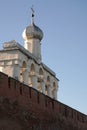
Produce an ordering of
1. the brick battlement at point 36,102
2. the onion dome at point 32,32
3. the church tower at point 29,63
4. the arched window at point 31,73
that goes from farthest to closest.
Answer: the onion dome at point 32,32 → the arched window at point 31,73 → the church tower at point 29,63 → the brick battlement at point 36,102

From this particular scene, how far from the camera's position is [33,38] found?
1102 inches

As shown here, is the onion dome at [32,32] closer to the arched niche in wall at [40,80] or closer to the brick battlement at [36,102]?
the arched niche in wall at [40,80]

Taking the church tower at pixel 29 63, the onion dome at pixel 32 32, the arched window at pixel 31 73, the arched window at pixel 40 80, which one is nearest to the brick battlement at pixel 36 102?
the church tower at pixel 29 63

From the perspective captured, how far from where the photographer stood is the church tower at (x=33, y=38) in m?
27.7

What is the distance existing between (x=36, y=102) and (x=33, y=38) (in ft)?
44.9

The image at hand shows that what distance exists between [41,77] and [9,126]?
15.4 m

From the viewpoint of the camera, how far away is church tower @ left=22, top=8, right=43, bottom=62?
27745 millimetres

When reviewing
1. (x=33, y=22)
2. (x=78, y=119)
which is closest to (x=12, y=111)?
(x=78, y=119)

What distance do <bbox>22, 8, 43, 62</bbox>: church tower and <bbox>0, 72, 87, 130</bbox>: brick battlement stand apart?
29.4 ft

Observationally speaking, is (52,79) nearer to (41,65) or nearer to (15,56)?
(41,65)

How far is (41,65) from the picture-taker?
89.1 ft

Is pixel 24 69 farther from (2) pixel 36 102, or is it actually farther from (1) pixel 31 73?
(2) pixel 36 102

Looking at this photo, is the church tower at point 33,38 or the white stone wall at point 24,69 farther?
the church tower at point 33,38

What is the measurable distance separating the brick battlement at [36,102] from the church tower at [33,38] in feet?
29.4
